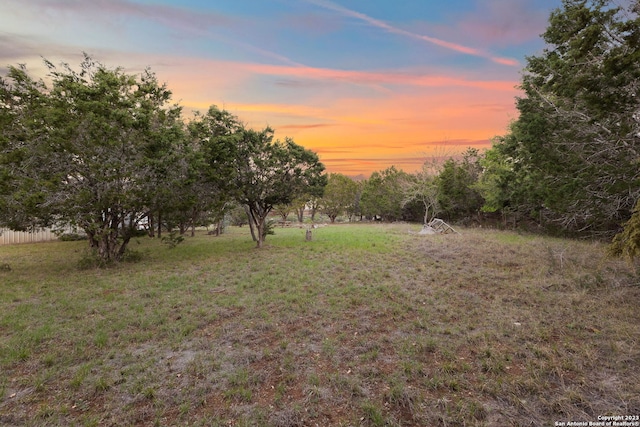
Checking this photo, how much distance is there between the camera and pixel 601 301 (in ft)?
20.9

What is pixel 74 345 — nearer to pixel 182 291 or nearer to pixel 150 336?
pixel 150 336

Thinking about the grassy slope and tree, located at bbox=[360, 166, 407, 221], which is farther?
tree, located at bbox=[360, 166, 407, 221]

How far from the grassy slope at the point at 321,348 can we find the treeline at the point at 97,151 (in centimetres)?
231

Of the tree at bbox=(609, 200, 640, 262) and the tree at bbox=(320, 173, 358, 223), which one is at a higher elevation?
the tree at bbox=(320, 173, 358, 223)

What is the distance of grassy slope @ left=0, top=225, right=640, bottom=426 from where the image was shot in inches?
128

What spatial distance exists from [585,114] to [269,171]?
12.2 meters

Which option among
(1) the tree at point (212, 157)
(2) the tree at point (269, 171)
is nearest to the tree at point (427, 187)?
(2) the tree at point (269, 171)

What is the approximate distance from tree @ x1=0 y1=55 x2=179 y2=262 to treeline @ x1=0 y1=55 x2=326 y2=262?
3 cm

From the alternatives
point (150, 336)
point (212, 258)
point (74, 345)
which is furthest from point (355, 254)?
point (74, 345)

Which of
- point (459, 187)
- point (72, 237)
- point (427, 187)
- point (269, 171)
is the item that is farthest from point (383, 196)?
point (72, 237)

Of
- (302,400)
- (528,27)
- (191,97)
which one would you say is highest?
(528,27)

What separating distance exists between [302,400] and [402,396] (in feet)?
3.81

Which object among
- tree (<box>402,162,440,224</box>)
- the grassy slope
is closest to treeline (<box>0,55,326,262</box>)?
the grassy slope

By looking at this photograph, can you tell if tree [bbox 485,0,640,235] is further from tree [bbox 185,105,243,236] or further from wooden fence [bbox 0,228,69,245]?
wooden fence [bbox 0,228,69,245]
